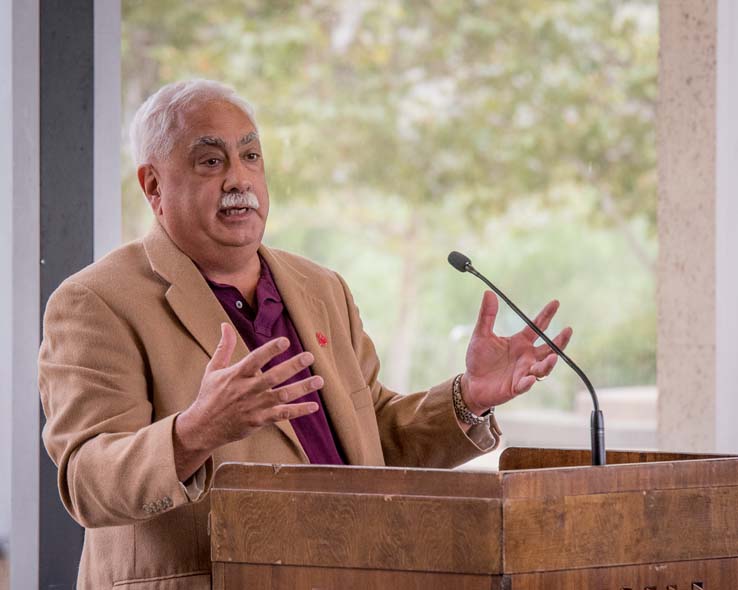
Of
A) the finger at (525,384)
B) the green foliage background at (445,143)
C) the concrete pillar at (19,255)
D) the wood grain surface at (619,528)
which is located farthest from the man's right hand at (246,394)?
the green foliage background at (445,143)

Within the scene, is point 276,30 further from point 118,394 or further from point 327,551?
point 327,551

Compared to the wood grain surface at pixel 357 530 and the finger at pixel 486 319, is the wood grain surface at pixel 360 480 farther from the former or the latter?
the finger at pixel 486 319

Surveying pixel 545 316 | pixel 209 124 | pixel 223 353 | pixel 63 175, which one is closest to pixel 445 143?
pixel 63 175

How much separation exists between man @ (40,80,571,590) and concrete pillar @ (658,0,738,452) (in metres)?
1.21

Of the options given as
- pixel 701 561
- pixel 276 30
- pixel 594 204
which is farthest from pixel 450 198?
pixel 701 561

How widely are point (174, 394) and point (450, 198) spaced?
662 cm

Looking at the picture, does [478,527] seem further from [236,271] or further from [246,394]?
[236,271]

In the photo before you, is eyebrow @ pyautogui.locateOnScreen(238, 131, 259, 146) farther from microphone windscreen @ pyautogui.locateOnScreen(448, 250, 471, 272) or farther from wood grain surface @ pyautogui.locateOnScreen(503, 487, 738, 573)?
wood grain surface @ pyautogui.locateOnScreen(503, 487, 738, 573)

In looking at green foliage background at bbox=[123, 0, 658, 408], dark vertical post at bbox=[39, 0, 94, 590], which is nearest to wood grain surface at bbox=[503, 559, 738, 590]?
dark vertical post at bbox=[39, 0, 94, 590]

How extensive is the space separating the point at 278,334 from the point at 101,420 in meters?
0.45

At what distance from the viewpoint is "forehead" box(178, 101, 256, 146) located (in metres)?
2.18

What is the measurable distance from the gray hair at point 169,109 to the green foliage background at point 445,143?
5.55 metres

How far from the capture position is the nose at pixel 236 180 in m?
2.16

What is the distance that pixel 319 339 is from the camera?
89.7 inches
